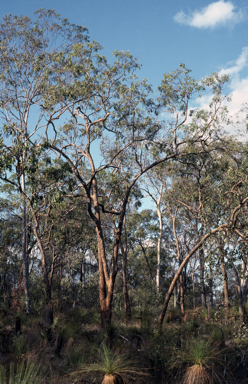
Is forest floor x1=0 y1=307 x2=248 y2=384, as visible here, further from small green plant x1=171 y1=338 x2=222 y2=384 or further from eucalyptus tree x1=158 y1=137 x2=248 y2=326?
eucalyptus tree x1=158 y1=137 x2=248 y2=326

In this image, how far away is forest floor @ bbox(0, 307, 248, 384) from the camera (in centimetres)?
675

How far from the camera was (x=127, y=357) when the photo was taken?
797cm

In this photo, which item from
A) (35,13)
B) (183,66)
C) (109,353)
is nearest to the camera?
(109,353)

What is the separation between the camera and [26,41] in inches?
700

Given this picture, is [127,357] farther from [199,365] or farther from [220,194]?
[220,194]

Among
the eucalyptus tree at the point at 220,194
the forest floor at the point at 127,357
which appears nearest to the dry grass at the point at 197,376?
the forest floor at the point at 127,357

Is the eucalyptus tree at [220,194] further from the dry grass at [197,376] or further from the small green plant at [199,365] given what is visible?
the dry grass at [197,376]

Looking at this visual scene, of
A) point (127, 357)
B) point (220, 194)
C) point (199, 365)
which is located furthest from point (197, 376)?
point (220, 194)

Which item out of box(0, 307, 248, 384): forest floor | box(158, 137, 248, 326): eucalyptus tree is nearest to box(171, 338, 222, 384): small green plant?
box(0, 307, 248, 384): forest floor

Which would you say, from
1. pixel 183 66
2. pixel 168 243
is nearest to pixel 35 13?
pixel 183 66

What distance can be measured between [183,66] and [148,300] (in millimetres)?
17442

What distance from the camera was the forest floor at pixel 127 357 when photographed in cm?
675

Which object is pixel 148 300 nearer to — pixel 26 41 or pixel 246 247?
pixel 246 247

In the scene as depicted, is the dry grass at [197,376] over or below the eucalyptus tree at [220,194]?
below
